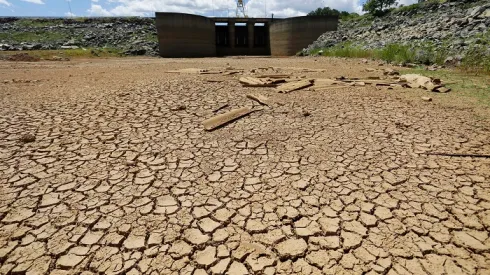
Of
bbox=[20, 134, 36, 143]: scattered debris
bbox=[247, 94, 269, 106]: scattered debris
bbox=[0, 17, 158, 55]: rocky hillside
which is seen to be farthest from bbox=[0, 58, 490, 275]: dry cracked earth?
bbox=[0, 17, 158, 55]: rocky hillside

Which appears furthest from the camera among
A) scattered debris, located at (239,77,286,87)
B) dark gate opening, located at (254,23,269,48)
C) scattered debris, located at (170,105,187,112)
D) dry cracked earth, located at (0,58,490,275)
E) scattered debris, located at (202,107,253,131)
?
dark gate opening, located at (254,23,269,48)

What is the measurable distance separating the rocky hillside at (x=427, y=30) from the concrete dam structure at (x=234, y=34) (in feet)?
6.91

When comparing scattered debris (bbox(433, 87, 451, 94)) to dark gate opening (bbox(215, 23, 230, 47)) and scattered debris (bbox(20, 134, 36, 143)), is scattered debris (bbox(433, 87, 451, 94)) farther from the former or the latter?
dark gate opening (bbox(215, 23, 230, 47))

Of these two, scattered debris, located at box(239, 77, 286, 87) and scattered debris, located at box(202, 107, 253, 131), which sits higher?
scattered debris, located at box(239, 77, 286, 87)

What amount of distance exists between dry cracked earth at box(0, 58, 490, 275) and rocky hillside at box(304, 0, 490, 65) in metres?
7.08

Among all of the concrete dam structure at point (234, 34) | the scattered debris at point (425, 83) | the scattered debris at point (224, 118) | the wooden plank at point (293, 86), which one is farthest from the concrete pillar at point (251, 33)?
the scattered debris at point (224, 118)

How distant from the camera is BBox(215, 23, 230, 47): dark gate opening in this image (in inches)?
1009

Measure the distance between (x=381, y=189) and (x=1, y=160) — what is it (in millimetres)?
3921

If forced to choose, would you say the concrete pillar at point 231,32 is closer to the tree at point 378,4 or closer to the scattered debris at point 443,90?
the tree at point 378,4

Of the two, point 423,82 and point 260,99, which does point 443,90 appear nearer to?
point 423,82

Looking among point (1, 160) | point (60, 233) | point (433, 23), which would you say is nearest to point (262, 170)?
point (60, 233)

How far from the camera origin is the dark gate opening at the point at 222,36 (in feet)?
84.1

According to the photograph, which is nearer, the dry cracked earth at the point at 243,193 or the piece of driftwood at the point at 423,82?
the dry cracked earth at the point at 243,193

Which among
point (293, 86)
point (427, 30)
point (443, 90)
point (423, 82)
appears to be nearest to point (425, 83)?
point (423, 82)
